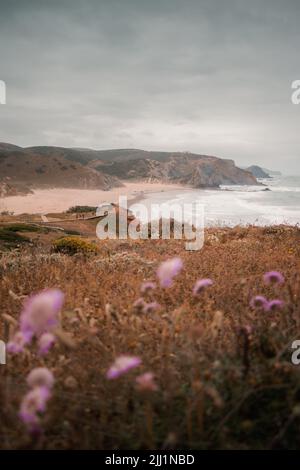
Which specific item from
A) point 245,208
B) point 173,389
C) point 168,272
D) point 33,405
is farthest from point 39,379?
point 245,208

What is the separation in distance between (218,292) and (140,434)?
3549 millimetres

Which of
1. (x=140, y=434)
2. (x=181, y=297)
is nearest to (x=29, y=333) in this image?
(x=140, y=434)

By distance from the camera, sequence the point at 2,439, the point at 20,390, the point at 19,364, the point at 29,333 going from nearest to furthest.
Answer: the point at 29,333
the point at 2,439
the point at 20,390
the point at 19,364

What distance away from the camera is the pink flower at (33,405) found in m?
1.92

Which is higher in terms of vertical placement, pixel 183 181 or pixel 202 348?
pixel 183 181

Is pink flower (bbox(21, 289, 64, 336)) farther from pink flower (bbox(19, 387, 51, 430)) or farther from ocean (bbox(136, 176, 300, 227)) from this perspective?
ocean (bbox(136, 176, 300, 227))

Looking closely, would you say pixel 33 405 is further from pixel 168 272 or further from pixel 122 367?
pixel 168 272

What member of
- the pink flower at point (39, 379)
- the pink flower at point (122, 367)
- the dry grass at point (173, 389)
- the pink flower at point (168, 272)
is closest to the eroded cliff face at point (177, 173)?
the dry grass at point (173, 389)

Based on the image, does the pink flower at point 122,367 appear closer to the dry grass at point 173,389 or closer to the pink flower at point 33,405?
the dry grass at point 173,389

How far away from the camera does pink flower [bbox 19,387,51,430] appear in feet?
6.31

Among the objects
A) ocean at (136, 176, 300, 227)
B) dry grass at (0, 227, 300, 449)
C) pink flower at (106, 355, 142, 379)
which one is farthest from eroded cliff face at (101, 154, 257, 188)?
pink flower at (106, 355, 142, 379)

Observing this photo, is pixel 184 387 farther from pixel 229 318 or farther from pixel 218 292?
pixel 218 292

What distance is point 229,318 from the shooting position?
183 inches

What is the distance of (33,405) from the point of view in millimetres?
1997
